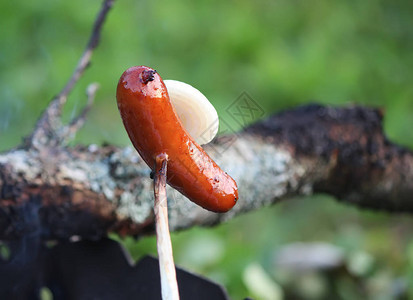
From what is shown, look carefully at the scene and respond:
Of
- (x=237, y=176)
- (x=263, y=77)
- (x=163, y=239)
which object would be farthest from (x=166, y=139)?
(x=263, y=77)

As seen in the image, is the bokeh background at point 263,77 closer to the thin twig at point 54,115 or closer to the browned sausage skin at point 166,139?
the thin twig at point 54,115

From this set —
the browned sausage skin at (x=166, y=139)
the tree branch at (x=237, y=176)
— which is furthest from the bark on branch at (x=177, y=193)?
the browned sausage skin at (x=166, y=139)

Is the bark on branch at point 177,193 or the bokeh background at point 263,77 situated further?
the bokeh background at point 263,77

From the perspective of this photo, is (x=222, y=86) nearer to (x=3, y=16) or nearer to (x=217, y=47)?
(x=217, y=47)

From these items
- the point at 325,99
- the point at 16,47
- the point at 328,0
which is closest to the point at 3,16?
the point at 16,47

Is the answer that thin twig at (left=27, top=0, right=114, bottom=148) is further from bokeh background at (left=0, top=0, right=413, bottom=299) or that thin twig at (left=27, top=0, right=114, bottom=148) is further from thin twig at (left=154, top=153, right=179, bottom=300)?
bokeh background at (left=0, top=0, right=413, bottom=299)

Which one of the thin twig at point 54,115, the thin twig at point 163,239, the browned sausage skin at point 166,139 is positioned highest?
the thin twig at point 54,115
